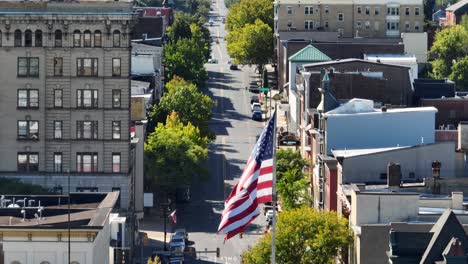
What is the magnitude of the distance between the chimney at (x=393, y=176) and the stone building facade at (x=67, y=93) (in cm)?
2833

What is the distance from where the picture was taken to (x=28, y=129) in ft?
495

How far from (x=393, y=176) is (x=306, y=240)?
7.24m

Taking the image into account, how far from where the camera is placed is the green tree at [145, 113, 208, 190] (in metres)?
170

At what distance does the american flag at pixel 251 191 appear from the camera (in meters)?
83.4

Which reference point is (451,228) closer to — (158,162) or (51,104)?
(51,104)

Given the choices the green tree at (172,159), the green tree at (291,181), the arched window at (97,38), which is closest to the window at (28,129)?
the arched window at (97,38)

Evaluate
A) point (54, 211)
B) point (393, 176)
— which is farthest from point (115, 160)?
point (54, 211)

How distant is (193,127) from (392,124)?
40042 mm

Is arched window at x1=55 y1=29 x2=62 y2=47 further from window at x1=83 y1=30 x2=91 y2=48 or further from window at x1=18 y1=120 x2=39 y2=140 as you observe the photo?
window at x1=18 y1=120 x2=39 y2=140

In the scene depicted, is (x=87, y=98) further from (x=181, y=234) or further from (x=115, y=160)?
(x=181, y=234)

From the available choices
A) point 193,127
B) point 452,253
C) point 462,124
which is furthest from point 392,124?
point 452,253

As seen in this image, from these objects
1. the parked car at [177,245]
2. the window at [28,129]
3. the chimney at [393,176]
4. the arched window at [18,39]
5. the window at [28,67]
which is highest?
the arched window at [18,39]

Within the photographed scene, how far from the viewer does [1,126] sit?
151 metres

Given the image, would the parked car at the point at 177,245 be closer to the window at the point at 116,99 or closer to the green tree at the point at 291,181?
the green tree at the point at 291,181
